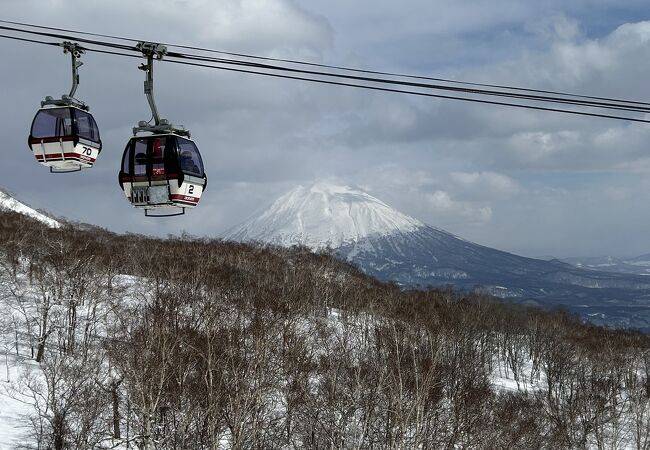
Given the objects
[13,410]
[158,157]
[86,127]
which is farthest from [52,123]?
[13,410]

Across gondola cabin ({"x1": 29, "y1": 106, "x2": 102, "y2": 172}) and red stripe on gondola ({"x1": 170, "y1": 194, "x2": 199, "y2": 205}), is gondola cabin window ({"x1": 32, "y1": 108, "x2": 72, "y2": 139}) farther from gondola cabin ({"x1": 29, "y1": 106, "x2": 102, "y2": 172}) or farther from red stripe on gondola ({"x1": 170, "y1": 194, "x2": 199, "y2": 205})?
red stripe on gondola ({"x1": 170, "y1": 194, "x2": 199, "y2": 205})

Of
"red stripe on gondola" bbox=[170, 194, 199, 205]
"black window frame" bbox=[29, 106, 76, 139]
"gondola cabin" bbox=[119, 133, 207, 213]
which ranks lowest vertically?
"red stripe on gondola" bbox=[170, 194, 199, 205]

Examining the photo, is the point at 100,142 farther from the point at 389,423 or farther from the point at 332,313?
the point at 332,313

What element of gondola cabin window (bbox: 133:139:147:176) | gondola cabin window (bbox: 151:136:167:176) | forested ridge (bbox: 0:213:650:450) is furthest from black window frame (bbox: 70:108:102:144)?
forested ridge (bbox: 0:213:650:450)

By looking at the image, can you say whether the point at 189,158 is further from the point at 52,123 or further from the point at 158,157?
the point at 52,123

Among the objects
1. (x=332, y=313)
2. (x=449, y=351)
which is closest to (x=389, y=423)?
(x=449, y=351)

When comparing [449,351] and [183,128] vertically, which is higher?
[183,128]

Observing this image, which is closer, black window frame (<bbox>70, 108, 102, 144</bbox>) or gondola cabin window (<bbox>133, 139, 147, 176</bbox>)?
black window frame (<bbox>70, 108, 102, 144</bbox>)

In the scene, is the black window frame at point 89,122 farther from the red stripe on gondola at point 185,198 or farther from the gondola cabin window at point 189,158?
the red stripe on gondola at point 185,198
